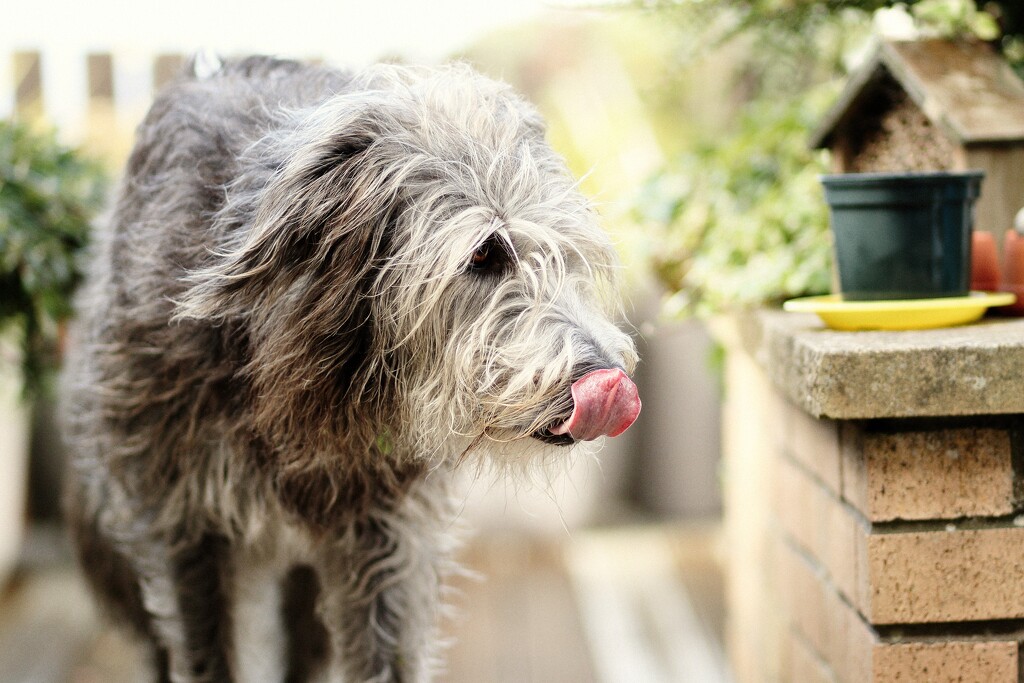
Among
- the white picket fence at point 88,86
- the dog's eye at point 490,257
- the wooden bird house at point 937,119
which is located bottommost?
the dog's eye at point 490,257

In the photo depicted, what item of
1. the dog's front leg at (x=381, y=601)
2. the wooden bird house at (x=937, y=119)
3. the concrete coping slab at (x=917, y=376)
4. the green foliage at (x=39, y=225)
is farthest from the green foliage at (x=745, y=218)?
the green foliage at (x=39, y=225)

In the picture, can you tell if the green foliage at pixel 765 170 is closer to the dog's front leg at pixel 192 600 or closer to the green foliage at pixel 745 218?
the green foliage at pixel 745 218

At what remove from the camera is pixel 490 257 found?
56.2 inches

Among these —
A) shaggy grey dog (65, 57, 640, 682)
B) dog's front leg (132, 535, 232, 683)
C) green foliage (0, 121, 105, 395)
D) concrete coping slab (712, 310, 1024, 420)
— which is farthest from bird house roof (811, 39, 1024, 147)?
green foliage (0, 121, 105, 395)

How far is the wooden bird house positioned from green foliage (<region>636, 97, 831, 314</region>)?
14 cm

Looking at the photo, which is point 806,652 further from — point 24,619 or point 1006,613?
point 24,619

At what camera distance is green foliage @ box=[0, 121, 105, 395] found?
8.50ft

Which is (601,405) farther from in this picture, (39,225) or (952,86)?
(39,225)

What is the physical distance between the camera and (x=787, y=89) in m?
3.11

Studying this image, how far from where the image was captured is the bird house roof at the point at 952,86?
1.82 metres

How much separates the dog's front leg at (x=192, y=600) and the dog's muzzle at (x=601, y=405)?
0.96 meters

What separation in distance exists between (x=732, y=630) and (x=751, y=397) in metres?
0.75

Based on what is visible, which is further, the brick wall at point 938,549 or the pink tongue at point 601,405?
the brick wall at point 938,549

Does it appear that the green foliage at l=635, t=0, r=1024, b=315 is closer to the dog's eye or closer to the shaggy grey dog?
the shaggy grey dog
